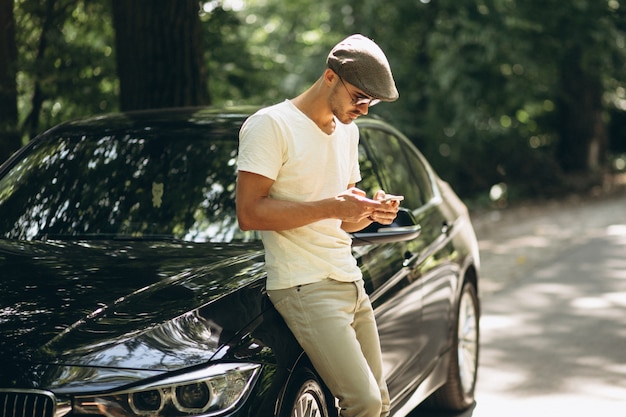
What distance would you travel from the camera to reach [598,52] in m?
17.2

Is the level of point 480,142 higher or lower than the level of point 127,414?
lower

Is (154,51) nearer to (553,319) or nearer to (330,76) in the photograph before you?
(553,319)

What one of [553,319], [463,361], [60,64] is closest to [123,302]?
[463,361]

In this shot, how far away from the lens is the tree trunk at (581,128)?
20.8 m

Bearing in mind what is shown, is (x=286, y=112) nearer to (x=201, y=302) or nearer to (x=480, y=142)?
(x=201, y=302)

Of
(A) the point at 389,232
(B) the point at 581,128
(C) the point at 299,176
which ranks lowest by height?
(B) the point at 581,128

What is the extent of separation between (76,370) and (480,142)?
14.8 m

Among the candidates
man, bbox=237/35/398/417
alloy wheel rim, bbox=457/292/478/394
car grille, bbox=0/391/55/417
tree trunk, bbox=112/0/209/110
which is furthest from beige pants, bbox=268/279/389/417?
tree trunk, bbox=112/0/209/110

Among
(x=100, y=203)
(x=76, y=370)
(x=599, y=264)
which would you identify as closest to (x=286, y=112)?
(x=76, y=370)

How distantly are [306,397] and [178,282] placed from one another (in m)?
0.61

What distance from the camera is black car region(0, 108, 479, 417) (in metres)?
3.19

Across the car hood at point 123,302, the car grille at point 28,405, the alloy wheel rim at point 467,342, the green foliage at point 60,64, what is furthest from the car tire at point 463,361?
the green foliage at point 60,64

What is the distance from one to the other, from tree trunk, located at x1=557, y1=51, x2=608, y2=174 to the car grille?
1850 centimetres

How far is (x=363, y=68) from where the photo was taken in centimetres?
350
